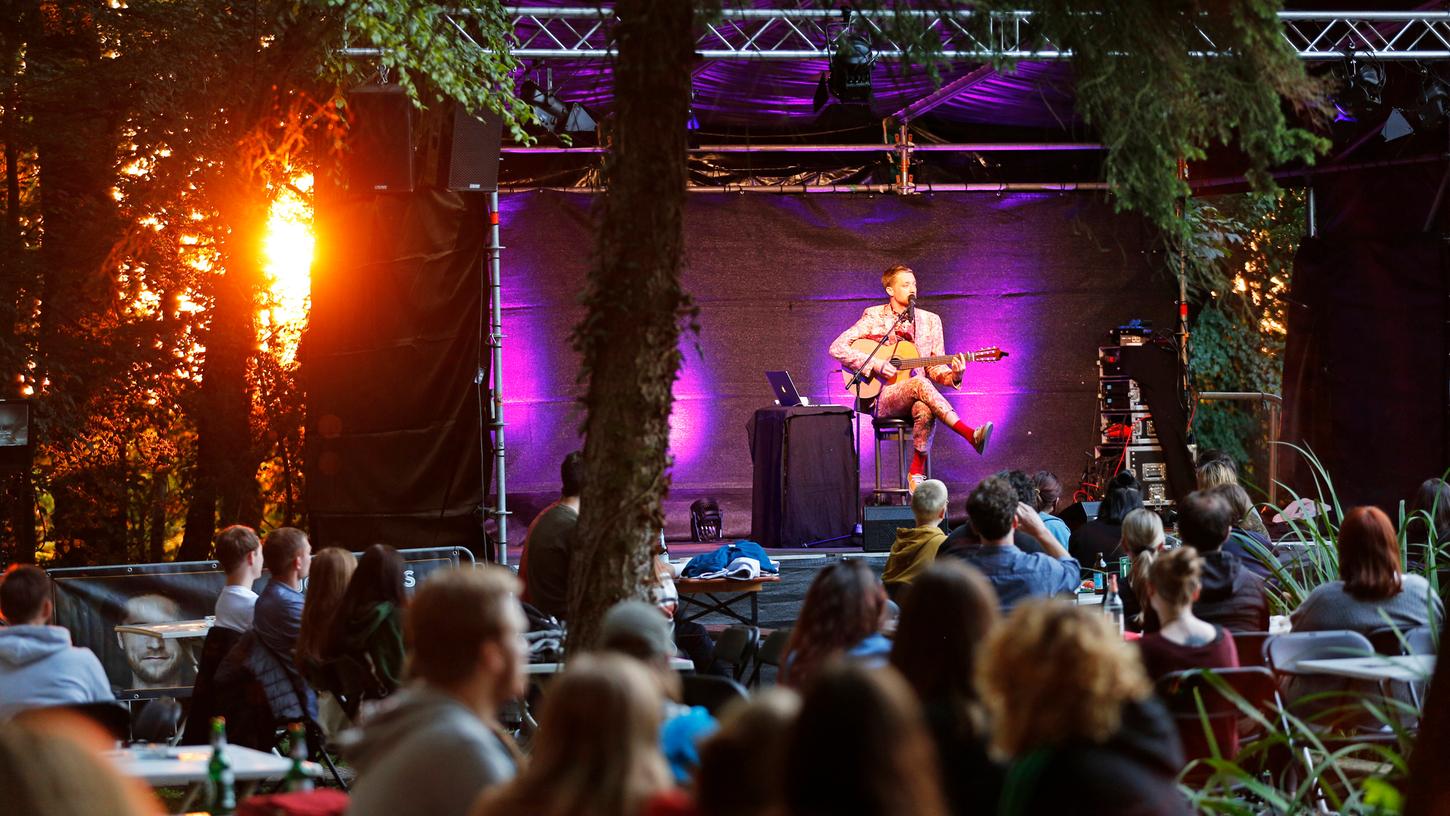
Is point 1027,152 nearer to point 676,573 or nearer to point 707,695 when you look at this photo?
point 676,573

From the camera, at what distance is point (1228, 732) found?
14.8ft

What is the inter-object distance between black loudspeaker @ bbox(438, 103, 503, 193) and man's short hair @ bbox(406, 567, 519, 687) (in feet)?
23.5

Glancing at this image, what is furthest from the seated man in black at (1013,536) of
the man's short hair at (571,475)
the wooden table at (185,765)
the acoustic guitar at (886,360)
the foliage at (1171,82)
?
the acoustic guitar at (886,360)

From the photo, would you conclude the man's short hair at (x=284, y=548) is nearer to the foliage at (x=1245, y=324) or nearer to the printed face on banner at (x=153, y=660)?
the printed face on banner at (x=153, y=660)

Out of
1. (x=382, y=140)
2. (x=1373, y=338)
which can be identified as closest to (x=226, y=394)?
(x=382, y=140)

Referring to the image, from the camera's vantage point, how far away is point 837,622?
3.96 meters

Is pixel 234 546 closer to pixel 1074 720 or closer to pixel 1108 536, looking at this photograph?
pixel 1108 536

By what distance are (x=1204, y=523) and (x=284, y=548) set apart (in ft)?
11.8

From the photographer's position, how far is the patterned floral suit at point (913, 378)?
12.5 meters

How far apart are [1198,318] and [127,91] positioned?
1125 centimetres

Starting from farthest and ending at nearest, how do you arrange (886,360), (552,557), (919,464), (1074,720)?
1. (886,360)
2. (919,464)
3. (552,557)
4. (1074,720)

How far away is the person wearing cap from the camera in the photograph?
10.9 feet

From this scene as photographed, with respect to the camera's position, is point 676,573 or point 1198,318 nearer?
point 676,573

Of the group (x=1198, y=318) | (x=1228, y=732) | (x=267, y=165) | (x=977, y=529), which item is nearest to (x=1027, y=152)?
(x=1198, y=318)
